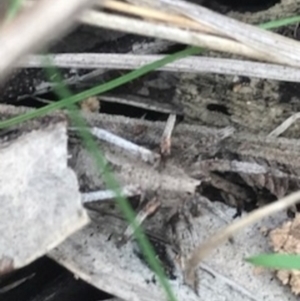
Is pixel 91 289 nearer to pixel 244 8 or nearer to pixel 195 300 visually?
pixel 195 300

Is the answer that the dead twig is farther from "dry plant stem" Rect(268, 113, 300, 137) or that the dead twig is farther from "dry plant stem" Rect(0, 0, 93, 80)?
"dry plant stem" Rect(0, 0, 93, 80)

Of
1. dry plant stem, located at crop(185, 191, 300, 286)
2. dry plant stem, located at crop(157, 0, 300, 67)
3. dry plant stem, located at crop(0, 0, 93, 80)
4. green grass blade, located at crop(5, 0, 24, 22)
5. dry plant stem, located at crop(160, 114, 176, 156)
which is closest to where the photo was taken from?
dry plant stem, located at crop(0, 0, 93, 80)

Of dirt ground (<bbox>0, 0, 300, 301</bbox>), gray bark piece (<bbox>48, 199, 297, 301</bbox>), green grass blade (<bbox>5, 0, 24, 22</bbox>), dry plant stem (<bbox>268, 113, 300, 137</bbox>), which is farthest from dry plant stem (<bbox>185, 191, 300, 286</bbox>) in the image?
green grass blade (<bbox>5, 0, 24, 22</bbox>)

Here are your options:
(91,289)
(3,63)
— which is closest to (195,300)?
(91,289)

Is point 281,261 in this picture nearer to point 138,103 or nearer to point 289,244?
point 289,244

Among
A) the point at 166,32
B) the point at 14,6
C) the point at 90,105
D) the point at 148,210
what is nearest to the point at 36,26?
the point at 14,6

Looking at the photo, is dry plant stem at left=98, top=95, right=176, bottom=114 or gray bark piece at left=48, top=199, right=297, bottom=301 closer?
gray bark piece at left=48, top=199, right=297, bottom=301
